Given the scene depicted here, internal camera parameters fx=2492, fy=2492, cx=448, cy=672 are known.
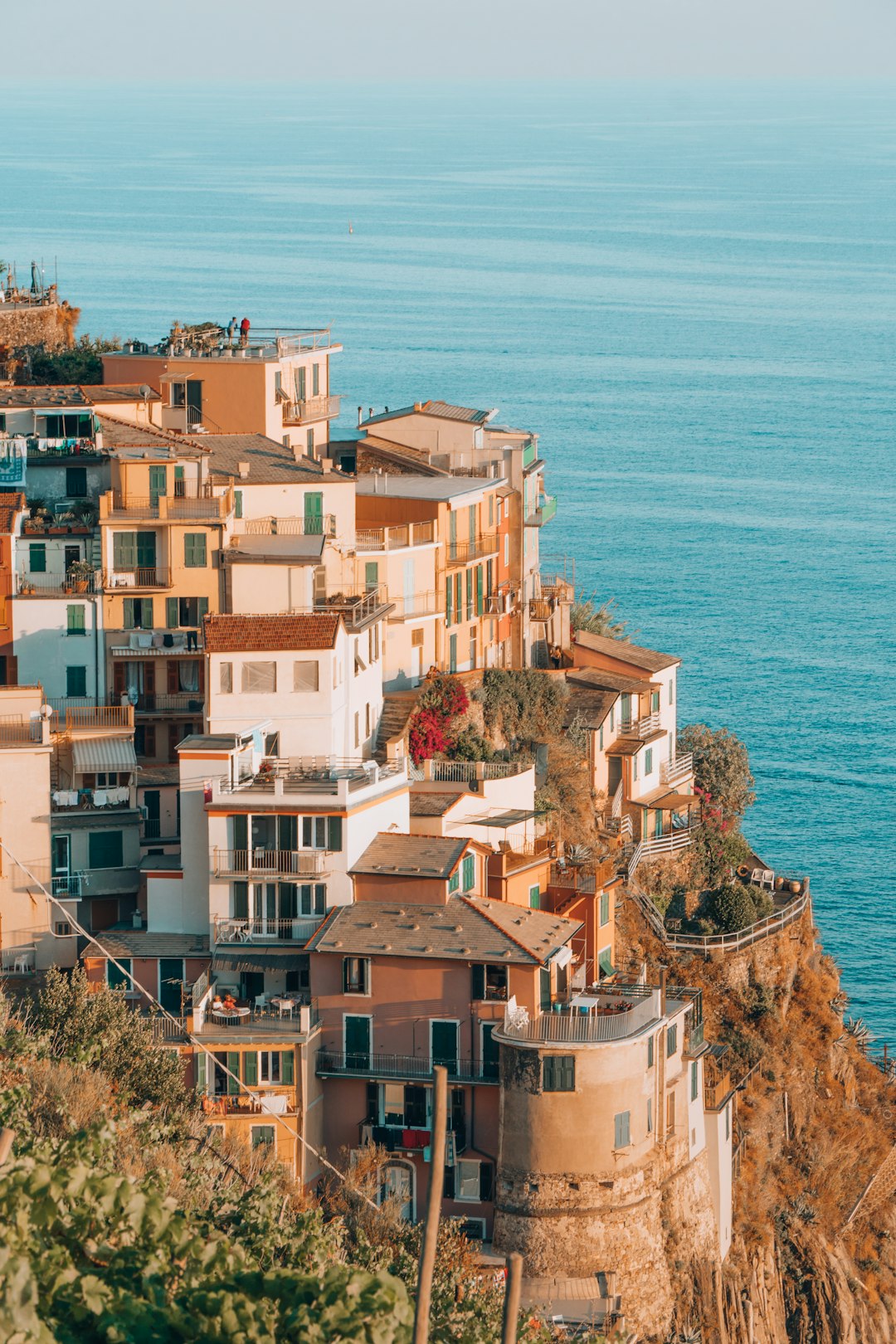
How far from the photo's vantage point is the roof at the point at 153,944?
1548 inches

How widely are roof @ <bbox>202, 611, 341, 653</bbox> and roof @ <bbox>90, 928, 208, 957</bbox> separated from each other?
496cm

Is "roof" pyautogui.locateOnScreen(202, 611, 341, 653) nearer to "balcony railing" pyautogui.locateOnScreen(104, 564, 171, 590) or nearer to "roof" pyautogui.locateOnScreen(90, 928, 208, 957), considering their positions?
"balcony railing" pyautogui.locateOnScreen(104, 564, 171, 590)

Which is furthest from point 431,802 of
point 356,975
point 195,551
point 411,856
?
point 195,551

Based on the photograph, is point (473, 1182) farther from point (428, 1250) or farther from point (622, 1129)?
point (428, 1250)

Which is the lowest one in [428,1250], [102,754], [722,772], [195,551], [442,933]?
[722,772]

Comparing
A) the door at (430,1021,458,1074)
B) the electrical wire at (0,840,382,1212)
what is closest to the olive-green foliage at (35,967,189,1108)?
the electrical wire at (0,840,382,1212)

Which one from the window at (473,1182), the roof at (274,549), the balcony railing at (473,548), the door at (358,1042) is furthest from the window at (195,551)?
the window at (473,1182)

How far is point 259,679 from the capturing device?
4191 cm

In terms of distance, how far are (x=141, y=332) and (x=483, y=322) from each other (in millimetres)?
43582

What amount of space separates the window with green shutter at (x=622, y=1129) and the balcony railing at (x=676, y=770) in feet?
53.7

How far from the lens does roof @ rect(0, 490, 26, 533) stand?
46.3m

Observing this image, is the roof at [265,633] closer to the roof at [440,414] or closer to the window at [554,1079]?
the window at [554,1079]

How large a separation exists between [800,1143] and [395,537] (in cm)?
1406

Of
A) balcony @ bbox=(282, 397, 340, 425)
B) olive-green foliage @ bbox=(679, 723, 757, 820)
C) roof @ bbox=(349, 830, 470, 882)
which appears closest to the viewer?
roof @ bbox=(349, 830, 470, 882)
